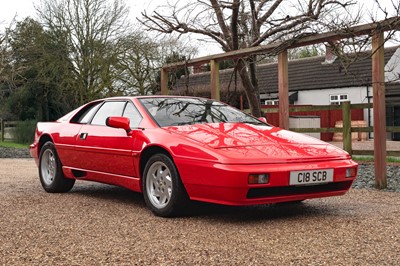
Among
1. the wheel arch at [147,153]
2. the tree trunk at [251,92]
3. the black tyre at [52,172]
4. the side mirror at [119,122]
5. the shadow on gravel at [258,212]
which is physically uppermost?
the tree trunk at [251,92]

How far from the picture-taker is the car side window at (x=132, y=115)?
6160mm

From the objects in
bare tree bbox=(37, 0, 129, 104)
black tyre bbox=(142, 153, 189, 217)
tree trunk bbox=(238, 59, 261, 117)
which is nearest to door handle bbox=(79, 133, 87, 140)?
black tyre bbox=(142, 153, 189, 217)

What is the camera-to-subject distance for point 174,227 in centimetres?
497

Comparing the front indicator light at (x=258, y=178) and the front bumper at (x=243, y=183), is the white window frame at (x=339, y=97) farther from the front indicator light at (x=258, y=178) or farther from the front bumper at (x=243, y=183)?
the front indicator light at (x=258, y=178)

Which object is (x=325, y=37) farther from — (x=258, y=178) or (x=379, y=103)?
(x=258, y=178)

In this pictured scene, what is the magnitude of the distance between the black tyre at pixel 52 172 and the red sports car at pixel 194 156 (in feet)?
0.43

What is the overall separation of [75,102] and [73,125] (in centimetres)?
2479

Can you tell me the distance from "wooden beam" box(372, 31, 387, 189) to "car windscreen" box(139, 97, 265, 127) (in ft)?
6.89

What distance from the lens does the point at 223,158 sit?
16.1 ft

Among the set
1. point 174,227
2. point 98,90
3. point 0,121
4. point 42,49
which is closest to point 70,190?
point 174,227

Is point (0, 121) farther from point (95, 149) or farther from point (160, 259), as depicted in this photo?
point (160, 259)

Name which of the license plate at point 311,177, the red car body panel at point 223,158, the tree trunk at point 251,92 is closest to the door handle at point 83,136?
the red car body panel at point 223,158

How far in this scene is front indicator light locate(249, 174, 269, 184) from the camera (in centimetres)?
482

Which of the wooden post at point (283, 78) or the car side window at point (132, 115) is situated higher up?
the wooden post at point (283, 78)
